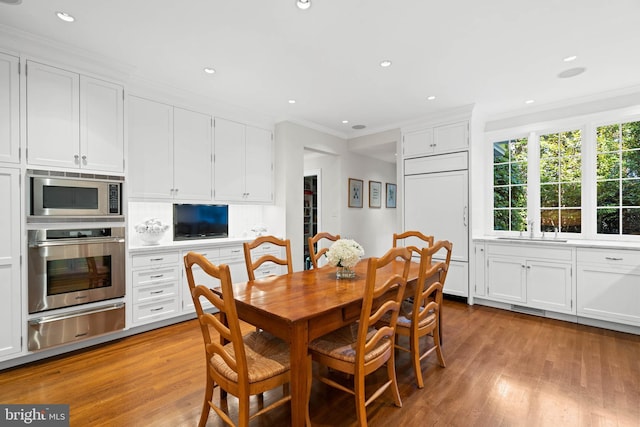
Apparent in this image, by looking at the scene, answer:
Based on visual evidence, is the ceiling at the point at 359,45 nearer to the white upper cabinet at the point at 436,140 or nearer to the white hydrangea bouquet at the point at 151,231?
the white upper cabinet at the point at 436,140

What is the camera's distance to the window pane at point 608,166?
367cm

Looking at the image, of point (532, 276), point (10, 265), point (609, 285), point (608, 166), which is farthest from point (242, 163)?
point (608, 166)

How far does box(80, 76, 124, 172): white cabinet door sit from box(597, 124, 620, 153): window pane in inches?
211

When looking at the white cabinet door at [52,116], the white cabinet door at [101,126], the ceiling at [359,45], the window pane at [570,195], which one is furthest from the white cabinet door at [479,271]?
the white cabinet door at [52,116]

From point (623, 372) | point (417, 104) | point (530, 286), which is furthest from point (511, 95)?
point (623, 372)

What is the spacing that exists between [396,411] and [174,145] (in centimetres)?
338

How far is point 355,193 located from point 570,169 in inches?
125

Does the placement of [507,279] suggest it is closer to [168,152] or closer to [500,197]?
[500,197]

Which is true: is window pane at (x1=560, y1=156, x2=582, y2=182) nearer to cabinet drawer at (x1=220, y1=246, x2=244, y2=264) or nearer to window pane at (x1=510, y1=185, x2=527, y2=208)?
window pane at (x1=510, y1=185, x2=527, y2=208)

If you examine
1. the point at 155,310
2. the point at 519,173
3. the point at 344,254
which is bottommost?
the point at 155,310

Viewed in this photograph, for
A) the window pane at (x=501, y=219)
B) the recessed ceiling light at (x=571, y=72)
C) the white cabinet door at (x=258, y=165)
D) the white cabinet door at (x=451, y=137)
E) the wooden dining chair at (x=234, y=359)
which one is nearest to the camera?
the wooden dining chair at (x=234, y=359)

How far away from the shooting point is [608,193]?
12.2 feet

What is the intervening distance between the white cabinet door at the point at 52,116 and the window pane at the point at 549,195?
5.32 meters

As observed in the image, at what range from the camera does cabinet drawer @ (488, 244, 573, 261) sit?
3506 mm
